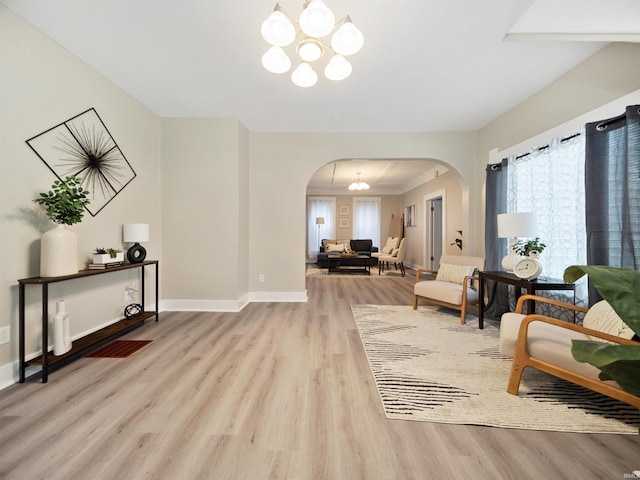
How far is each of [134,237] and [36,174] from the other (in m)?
0.97

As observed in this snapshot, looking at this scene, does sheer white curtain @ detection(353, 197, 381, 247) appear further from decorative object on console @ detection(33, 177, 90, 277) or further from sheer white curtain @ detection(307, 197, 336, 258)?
decorative object on console @ detection(33, 177, 90, 277)

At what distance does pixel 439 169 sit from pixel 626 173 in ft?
15.0

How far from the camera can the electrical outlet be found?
1.89 meters

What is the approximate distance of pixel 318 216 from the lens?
32.2ft

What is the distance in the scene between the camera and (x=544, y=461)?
1.30m

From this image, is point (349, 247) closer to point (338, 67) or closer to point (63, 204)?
point (338, 67)

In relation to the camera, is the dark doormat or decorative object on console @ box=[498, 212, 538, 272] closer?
the dark doormat

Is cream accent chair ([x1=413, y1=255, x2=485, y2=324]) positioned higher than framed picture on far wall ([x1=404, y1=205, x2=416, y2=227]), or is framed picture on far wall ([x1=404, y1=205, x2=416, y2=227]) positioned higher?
framed picture on far wall ([x1=404, y1=205, x2=416, y2=227])

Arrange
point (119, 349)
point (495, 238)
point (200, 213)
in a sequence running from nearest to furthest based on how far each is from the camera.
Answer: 1. point (119, 349)
2. point (495, 238)
3. point (200, 213)

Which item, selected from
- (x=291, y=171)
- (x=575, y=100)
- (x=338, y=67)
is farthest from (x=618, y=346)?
(x=291, y=171)

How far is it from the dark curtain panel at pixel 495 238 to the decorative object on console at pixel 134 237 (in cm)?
418

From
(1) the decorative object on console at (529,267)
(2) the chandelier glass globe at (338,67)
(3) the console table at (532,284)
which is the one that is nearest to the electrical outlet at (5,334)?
(2) the chandelier glass globe at (338,67)

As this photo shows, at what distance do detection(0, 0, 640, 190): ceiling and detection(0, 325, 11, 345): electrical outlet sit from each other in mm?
2258

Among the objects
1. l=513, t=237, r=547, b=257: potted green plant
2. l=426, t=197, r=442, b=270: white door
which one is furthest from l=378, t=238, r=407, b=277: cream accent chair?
l=513, t=237, r=547, b=257: potted green plant
